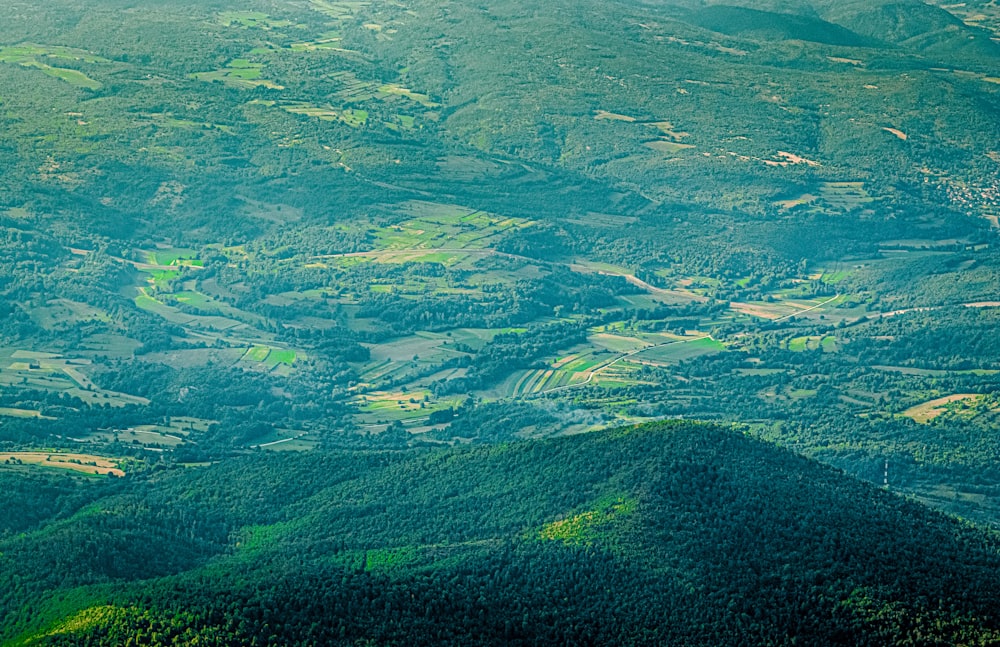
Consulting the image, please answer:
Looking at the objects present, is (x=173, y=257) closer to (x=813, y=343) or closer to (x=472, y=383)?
(x=472, y=383)

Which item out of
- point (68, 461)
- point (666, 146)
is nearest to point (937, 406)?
point (68, 461)

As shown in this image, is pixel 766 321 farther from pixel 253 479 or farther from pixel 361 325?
pixel 253 479

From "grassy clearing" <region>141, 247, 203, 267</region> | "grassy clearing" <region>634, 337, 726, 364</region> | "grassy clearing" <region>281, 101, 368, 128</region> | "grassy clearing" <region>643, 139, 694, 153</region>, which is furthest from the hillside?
"grassy clearing" <region>643, 139, 694, 153</region>

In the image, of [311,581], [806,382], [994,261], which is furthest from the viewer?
[994,261]

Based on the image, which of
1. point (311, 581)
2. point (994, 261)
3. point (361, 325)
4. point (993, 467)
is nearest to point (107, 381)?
point (361, 325)

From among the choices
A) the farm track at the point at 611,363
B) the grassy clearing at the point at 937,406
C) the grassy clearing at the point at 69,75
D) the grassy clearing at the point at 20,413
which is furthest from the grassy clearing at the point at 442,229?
the grassy clearing at the point at 20,413

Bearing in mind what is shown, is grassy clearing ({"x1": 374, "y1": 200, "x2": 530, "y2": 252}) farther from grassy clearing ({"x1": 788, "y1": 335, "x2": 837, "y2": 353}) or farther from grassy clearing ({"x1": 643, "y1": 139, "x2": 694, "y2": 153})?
grassy clearing ({"x1": 788, "y1": 335, "x2": 837, "y2": 353})
